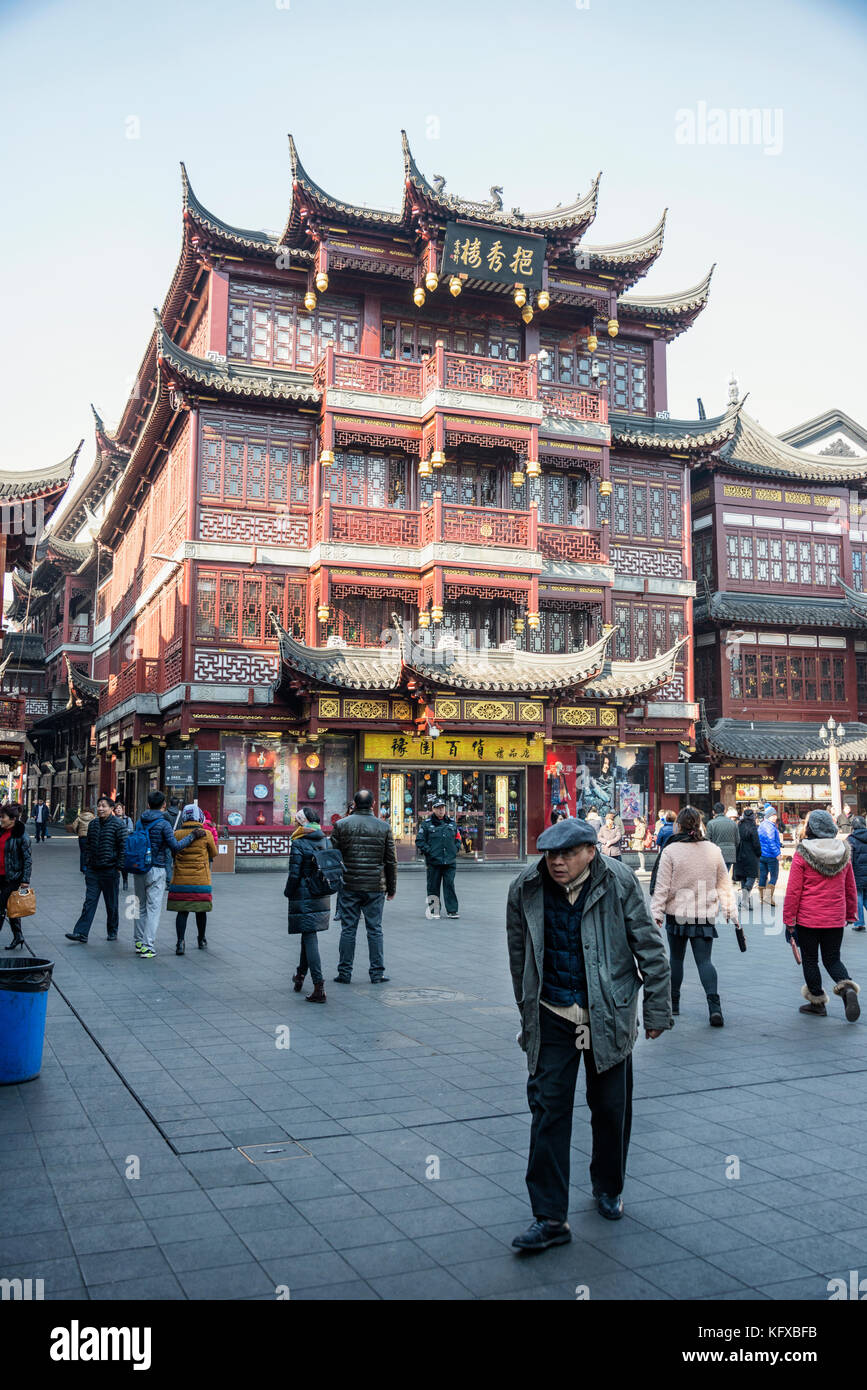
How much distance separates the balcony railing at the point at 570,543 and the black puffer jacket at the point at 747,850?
557 inches

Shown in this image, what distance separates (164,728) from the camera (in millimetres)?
28484

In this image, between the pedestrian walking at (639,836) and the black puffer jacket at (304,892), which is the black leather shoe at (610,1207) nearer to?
the black puffer jacket at (304,892)

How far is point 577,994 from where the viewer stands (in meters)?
4.48

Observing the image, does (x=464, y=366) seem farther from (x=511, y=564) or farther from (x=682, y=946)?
(x=682, y=946)

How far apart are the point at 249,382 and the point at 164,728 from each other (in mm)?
9439

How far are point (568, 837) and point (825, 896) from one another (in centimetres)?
508

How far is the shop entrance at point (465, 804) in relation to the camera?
88.7 feet

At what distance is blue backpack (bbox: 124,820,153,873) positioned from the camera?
1178 centimetres

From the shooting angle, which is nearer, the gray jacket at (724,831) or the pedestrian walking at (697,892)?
the pedestrian walking at (697,892)

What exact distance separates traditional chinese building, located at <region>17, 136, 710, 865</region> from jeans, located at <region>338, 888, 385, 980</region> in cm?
1417

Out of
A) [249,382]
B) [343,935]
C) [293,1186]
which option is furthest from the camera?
[249,382]

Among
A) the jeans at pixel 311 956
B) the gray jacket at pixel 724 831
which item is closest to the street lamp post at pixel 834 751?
the gray jacket at pixel 724 831

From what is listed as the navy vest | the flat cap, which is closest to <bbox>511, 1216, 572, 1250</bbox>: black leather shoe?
the navy vest

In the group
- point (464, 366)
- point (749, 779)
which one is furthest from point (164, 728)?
point (749, 779)
